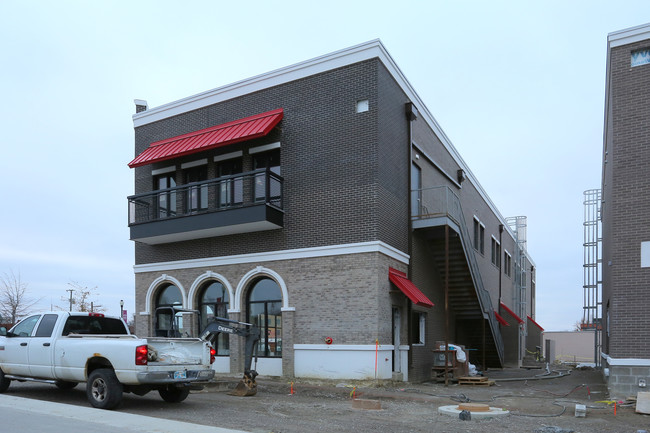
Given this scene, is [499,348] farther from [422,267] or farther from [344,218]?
[344,218]

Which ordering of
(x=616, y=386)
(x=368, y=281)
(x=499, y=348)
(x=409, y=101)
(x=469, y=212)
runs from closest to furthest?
(x=616, y=386) → (x=368, y=281) → (x=409, y=101) → (x=499, y=348) → (x=469, y=212)

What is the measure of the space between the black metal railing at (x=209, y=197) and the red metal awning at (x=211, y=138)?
1.09 m

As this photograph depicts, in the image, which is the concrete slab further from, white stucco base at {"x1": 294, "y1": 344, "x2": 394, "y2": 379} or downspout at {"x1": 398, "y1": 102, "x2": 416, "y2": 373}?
downspout at {"x1": 398, "y1": 102, "x2": 416, "y2": 373}

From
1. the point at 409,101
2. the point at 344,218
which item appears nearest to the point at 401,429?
the point at 344,218

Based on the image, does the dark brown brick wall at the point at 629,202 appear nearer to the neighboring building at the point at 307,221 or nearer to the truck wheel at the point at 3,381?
the neighboring building at the point at 307,221

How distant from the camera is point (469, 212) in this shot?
2761 centimetres

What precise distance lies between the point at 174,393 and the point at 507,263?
99.7ft

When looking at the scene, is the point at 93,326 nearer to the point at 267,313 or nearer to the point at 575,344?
the point at 267,313

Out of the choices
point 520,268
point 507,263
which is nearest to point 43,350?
point 507,263

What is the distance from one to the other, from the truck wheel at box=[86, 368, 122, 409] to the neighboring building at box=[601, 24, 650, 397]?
36.8 ft

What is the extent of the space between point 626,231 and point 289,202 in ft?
30.1

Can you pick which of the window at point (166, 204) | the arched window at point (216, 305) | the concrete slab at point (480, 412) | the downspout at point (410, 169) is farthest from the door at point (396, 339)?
the window at point (166, 204)

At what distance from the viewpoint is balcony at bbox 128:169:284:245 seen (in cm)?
1764

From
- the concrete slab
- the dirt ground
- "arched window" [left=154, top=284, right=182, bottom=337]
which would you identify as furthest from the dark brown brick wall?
"arched window" [left=154, top=284, right=182, bottom=337]
